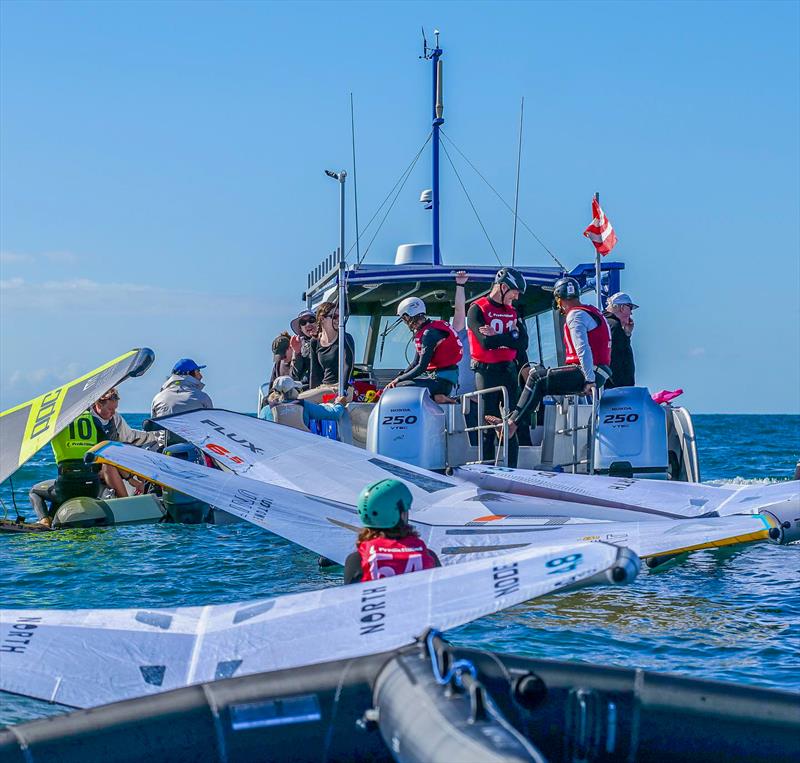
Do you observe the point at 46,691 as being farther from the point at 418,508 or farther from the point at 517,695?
the point at 418,508

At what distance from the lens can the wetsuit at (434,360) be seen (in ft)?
36.1

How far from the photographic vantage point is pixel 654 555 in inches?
299

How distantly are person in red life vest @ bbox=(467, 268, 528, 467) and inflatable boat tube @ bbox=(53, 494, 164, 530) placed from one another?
4368 millimetres

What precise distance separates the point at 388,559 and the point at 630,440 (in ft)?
18.5

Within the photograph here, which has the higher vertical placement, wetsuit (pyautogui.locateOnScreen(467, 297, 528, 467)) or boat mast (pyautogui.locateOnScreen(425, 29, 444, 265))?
boat mast (pyautogui.locateOnScreen(425, 29, 444, 265))

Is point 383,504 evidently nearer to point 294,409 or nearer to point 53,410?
point 53,410

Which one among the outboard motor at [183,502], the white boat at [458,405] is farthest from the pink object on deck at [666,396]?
the outboard motor at [183,502]

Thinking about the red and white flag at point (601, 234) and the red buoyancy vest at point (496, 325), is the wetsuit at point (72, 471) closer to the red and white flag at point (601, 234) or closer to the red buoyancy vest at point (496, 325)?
the red buoyancy vest at point (496, 325)

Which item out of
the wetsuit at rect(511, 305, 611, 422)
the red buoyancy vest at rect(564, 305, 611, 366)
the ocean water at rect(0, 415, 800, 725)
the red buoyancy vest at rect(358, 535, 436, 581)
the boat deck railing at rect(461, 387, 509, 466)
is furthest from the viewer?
the red buoyancy vest at rect(564, 305, 611, 366)

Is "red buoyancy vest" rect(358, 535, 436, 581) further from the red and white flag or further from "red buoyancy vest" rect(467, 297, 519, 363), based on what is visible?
the red and white flag

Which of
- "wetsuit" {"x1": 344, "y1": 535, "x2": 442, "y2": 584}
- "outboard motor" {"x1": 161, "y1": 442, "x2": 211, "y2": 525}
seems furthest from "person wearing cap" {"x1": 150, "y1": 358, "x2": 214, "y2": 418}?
"wetsuit" {"x1": 344, "y1": 535, "x2": 442, "y2": 584}

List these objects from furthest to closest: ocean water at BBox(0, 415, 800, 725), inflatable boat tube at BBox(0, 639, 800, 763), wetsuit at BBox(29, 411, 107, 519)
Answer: wetsuit at BBox(29, 411, 107, 519)
ocean water at BBox(0, 415, 800, 725)
inflatable boat tube at BBox(0, 639, 800, 763)

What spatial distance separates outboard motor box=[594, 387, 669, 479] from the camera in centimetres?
1074

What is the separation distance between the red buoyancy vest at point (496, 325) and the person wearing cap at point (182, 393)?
13.2ft
